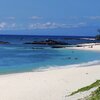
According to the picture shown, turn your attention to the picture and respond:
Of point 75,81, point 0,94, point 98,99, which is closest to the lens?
point 98,99

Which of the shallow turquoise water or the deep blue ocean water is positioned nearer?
the shallow turquoise water

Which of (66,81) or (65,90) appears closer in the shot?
(65,90)

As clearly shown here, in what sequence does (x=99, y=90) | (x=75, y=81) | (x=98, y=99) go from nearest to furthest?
1. (x=98, y=99)
2. (x=99, y=90)
3. (x=75, y=81)

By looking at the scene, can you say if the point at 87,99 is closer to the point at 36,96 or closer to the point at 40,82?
the point at 36,96

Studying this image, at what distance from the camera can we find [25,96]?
1430 cm

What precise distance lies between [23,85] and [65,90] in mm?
3114

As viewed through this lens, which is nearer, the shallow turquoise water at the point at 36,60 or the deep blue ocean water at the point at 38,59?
the shallow turquoise water at the point at 36,60

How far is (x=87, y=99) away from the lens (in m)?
9.21

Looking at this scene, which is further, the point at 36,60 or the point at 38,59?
the point at 38,59

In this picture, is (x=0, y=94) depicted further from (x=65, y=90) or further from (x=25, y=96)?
(x=65, y=90)

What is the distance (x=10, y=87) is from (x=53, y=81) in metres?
2.69

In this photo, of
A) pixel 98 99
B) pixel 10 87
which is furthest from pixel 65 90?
pixel 98 99

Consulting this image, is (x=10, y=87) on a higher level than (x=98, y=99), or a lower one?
lower

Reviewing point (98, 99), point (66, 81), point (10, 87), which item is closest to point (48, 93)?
point (10, 87)
